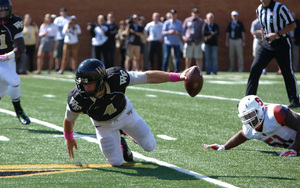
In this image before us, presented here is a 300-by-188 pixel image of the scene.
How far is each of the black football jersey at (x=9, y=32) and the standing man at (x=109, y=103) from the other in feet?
8.60

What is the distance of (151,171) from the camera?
4.51 meters

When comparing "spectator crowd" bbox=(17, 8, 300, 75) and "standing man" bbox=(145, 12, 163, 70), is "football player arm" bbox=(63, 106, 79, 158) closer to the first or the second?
"spectator crowd" bbox=(17, 8, 300, 75)

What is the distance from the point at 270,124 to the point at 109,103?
5.22 ft

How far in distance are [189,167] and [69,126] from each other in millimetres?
1135

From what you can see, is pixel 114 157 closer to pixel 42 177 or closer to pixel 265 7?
pixel 42 177

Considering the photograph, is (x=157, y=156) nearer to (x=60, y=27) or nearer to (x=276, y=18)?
(x=276, y=18)

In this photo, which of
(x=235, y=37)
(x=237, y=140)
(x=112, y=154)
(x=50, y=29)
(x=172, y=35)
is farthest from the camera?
(x=235, y=37)

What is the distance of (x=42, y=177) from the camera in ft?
14.1

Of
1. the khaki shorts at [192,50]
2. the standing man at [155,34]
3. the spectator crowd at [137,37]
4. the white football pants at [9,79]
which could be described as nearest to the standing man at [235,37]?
the spectator crowd at [137,37]

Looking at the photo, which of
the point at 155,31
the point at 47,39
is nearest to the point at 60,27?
the point at 47,39

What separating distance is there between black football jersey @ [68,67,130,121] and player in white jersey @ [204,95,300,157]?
1198 millimetres

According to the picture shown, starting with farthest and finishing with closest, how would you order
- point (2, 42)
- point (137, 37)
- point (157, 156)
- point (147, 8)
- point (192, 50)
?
point (147, 8), point (192, 50), point (137, 37), point (2, 42), point (157, 156)

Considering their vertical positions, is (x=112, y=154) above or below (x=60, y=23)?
below

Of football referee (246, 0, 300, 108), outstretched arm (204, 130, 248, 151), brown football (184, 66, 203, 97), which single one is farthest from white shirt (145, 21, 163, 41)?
brown football (184, 66, 203, 97)
